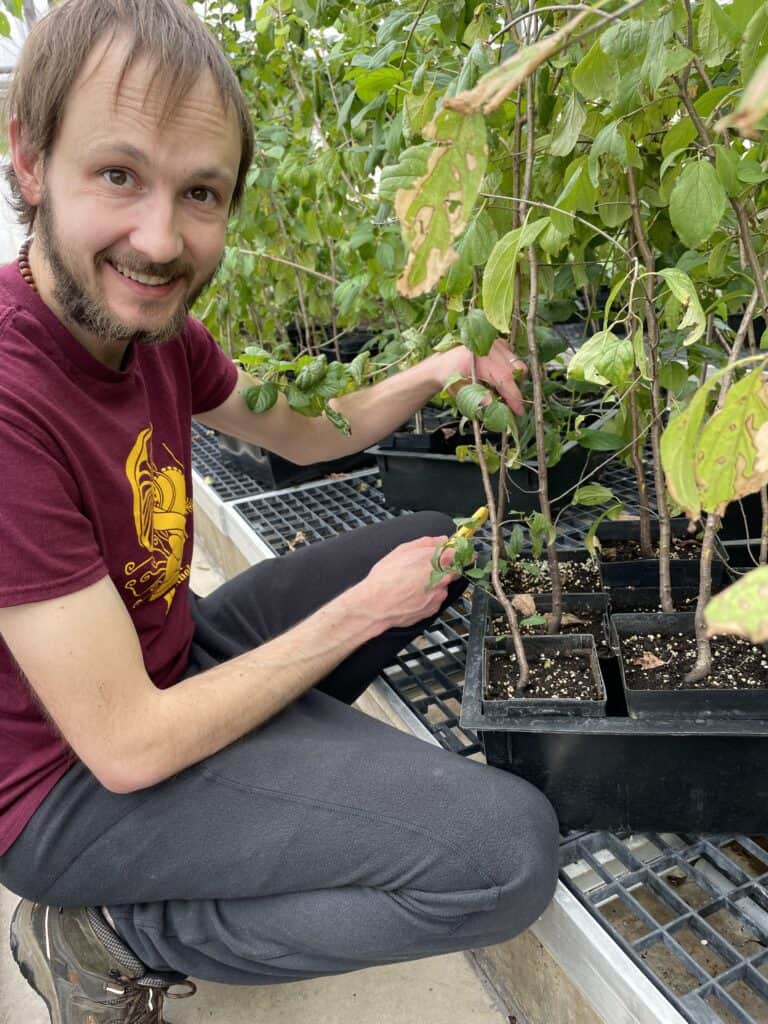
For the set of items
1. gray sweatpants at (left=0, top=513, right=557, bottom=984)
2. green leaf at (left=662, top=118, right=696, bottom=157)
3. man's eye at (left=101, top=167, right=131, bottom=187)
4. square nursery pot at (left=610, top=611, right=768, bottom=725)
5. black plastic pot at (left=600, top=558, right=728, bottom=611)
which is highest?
man's eye at (left=101, top=167, right=131, bottom=187)

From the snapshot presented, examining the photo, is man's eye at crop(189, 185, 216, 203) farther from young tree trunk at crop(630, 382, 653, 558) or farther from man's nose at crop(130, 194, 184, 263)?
young tree trunk at crop(630, 382, 653, 558)

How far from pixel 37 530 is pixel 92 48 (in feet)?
1.84

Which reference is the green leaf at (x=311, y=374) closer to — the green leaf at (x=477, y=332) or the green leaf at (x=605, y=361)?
the green leaf at (x=477, y=332)

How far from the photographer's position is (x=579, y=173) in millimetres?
853

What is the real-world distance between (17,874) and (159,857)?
176 millimetres

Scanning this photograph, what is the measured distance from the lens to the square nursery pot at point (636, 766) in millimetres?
956

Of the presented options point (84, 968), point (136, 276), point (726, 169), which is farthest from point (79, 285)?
point (84, 968)

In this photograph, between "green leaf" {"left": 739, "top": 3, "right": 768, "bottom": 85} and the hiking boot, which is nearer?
"green leaf" {"left": 739, "top": 3, "right": 768, "bottom": 85}

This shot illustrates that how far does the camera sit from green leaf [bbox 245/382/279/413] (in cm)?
137

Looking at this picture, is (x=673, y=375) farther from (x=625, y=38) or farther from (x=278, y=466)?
(x=278, y=466)

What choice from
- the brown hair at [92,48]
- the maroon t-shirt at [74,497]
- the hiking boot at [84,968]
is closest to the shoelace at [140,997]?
the hiking boot at [84,968]

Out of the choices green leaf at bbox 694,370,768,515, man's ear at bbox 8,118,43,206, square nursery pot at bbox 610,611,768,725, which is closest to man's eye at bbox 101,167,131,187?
man's ear at bbox 8,118,43,206

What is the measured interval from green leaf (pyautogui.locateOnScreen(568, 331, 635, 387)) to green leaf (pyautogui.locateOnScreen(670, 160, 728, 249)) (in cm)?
16

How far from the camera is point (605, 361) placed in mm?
745
